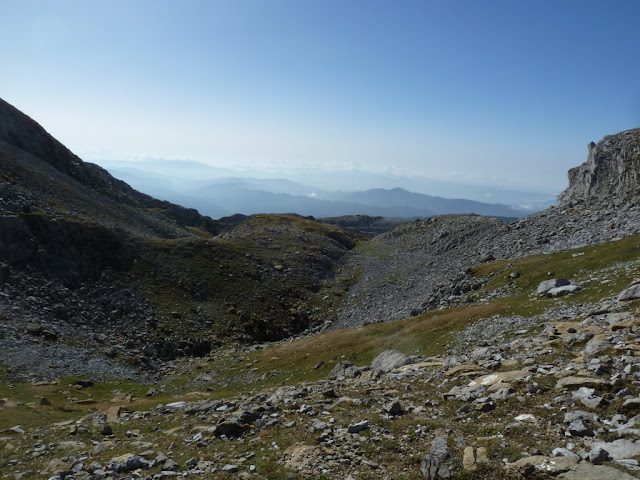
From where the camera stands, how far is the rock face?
71.8 meters

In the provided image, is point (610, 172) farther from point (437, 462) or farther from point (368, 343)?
point (437, 462)

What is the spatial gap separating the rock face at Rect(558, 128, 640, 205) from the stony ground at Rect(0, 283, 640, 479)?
5889cm

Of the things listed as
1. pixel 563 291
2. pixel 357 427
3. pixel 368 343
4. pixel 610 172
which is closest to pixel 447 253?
pixel 610 172

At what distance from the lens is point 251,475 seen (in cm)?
1390

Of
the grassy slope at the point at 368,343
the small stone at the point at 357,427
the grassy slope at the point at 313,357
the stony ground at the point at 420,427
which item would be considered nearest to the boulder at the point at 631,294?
the stony ground at the point at 420,427

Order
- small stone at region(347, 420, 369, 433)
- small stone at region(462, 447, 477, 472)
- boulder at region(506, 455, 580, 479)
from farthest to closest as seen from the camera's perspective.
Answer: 1. small stone at region(347, 420, 369, 433)
2. small stone at region(462, 447, 477, 472)
3. boulder at region(506, 455, 580, 479)

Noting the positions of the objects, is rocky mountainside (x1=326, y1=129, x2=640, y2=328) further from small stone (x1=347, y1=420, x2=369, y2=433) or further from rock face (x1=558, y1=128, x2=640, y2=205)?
small stone (x1=347, y1=420, x2=369, y2=433)

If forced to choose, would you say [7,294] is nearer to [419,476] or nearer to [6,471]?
[6,471]

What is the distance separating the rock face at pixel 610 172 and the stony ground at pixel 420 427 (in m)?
58.9

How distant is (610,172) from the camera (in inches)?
3140

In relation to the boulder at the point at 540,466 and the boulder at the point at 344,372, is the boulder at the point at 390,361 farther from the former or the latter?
the boulder at the point at 540,466

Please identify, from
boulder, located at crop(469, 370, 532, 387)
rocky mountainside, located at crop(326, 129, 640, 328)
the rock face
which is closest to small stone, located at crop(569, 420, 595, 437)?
boulder, located at crop(469, 370, 532, 387)

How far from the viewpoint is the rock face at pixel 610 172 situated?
7181 cm

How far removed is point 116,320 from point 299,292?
34706 millimetres
